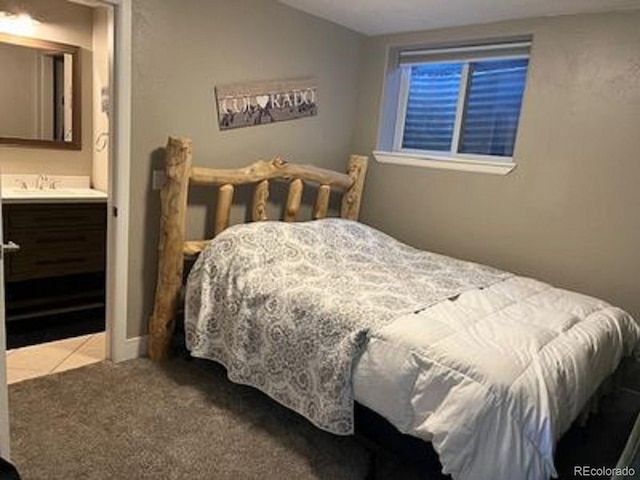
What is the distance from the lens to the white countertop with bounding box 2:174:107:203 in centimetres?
306

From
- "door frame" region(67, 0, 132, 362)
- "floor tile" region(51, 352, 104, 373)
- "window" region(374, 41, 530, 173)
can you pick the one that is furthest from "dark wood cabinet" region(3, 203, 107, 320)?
"window" region(374, 41, 530, 173)

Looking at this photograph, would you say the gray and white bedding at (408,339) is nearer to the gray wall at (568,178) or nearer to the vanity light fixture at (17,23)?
the gray wall at (568,178)

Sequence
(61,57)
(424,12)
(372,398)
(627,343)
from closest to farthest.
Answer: (372,398), (627,343), (424,12), (61,57)

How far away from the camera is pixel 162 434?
80.0 inches

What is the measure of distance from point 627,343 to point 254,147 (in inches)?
92.8

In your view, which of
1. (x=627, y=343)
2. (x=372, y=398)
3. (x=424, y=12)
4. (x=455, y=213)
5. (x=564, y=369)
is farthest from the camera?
(x=455, y=213)

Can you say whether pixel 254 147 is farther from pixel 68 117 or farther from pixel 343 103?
pixel 68 117

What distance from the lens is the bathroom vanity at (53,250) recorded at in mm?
3080

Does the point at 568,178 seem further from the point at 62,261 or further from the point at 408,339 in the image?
the point at 62,261

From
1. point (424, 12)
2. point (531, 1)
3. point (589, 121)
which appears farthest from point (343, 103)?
point (589, 121)

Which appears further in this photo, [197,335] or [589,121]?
[589,121]

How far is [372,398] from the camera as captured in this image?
1.77 metres

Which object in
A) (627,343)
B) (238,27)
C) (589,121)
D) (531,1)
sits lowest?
(627,343)

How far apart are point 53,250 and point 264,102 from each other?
72.9 inches
